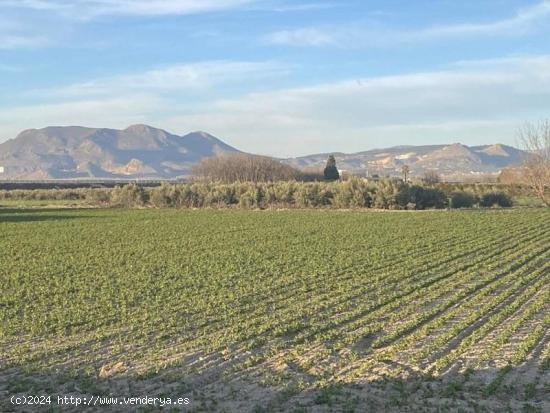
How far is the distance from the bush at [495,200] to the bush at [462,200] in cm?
134

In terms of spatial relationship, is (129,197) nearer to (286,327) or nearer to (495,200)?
(495,200)

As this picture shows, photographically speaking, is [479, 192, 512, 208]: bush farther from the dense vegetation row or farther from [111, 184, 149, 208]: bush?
[111, 184, 149, 208]: bush

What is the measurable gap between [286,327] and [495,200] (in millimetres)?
62588

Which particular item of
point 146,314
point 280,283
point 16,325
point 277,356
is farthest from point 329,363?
point 280,283

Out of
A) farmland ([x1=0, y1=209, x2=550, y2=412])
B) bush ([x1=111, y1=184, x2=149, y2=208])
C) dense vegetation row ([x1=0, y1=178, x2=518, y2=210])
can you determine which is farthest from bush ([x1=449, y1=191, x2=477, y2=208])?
farmland ([x1=0, y1=209, x2=550, y2=412])

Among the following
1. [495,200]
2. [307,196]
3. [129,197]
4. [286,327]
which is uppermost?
[307,196]

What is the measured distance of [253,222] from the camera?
46.9 metres

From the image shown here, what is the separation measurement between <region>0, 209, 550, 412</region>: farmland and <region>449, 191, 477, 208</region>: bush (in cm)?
4225

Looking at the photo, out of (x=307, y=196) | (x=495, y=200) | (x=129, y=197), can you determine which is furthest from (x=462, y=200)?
(x=129, y=197)

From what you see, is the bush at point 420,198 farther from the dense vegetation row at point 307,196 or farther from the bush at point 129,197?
the bush at point 129,197

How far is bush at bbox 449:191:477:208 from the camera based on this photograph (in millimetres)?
68812

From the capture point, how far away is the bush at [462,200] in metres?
68.8

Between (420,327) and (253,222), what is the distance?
34214mm

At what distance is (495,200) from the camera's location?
234ft
